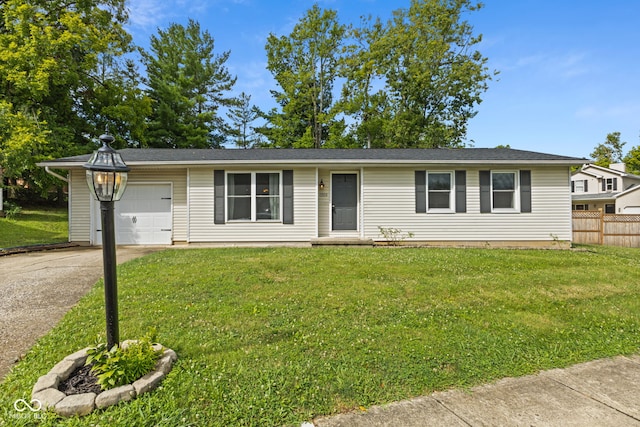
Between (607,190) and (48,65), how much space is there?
121 feet

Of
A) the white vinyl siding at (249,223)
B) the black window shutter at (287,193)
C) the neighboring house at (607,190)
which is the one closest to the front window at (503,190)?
the white vinyl siding at (249,223)

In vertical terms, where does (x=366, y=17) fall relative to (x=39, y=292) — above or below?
above

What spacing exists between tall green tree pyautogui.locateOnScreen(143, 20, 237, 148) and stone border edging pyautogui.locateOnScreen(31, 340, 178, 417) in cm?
2147

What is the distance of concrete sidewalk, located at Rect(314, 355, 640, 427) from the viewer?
2.09 meters

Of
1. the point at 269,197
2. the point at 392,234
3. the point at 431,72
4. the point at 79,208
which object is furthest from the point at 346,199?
the point at 431,72

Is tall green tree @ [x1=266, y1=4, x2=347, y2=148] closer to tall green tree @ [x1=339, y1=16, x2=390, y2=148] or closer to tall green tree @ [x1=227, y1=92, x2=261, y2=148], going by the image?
tall green tree @ [x1=339, y1=16, x2=390, y2=148]

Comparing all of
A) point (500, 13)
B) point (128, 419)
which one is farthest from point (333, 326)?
point (500, 13)

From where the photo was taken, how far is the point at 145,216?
941cm

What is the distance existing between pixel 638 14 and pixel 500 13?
449 centimetres

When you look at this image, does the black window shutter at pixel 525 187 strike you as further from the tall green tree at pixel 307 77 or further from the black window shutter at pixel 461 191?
the tall green tree at pixel 307 77

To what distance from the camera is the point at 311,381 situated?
2479 mm

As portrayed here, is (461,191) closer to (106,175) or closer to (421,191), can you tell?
(421,191)

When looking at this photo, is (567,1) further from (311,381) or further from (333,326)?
(311,381)

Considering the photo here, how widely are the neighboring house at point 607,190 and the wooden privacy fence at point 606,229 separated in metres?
10.2
